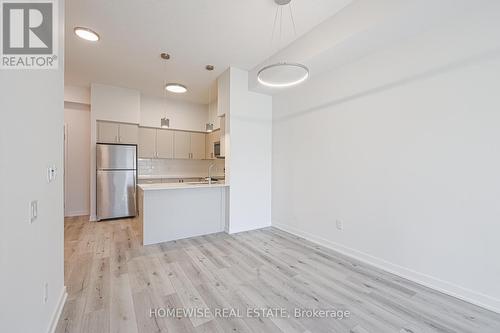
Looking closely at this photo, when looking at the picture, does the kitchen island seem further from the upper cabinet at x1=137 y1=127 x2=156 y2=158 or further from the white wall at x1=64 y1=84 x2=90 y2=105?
the white wall at x1=64 y1=84 x2=90 y2=105

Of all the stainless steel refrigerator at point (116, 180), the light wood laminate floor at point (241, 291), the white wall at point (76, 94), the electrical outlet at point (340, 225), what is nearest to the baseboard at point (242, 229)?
the light wood laminate floor at point (241, 291)

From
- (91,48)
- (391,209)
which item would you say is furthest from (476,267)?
(91,48)

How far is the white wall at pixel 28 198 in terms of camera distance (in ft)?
3.29

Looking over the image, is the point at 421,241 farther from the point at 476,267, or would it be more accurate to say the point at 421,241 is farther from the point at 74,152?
the point at 74,152

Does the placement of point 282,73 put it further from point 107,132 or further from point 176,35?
point 107,132

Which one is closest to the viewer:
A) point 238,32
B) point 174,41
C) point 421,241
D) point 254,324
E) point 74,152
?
point 254,324

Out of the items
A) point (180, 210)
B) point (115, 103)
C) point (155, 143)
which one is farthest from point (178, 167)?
point (180, 210)

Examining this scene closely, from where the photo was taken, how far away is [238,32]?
2980mm

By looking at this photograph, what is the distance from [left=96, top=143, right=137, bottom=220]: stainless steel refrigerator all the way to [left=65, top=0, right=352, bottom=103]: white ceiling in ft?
5.16

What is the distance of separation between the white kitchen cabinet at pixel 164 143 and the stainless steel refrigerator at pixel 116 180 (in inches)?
27.2

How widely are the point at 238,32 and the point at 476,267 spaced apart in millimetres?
3712

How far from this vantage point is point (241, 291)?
7.26ft

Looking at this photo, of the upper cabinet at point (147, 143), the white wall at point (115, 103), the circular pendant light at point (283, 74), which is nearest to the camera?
the circular pendant light at point (283, 74)

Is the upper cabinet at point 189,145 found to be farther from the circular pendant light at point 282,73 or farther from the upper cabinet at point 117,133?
the circular pendant light at point 282,73
